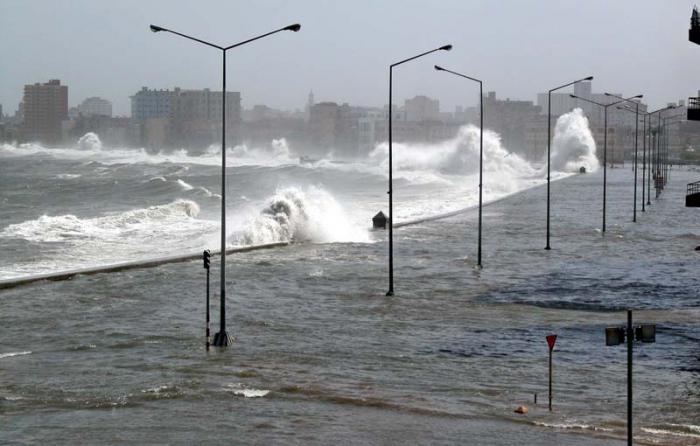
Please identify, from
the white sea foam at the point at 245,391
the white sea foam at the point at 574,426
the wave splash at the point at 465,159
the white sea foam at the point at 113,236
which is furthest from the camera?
the wave splash at the point at 465,159

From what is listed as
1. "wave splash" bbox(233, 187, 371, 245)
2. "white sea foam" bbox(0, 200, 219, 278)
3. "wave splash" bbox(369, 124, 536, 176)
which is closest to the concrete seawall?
"white sea foam" bbox(0, 200, 219, 278)

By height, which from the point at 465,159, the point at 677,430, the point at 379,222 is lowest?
the point at 677,430

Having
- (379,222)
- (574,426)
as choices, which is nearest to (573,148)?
(379,222)

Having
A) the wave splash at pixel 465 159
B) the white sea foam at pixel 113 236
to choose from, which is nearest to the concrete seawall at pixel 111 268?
the white sea foam at pixel 113 236

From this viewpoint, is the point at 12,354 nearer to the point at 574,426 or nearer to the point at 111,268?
the point at 574,426

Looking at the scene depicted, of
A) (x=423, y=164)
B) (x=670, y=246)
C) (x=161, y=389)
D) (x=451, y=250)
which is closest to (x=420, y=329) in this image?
(x=161, y=389)

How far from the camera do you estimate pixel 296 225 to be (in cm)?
5391

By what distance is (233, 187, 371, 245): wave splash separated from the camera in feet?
170

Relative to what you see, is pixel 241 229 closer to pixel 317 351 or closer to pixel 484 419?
pixel 317 351

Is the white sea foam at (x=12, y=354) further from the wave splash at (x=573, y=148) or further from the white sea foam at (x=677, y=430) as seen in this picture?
the wave splash at (x=573, y=148)

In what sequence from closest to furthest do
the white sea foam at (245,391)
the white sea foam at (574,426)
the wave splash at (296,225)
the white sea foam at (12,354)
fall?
the white sea foam at (574,426) → the white sea foam at (245,391) → the white sea foam at (12,354) → the wave splash at (296,225)

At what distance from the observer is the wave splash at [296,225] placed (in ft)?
170

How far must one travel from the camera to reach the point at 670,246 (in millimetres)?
49844

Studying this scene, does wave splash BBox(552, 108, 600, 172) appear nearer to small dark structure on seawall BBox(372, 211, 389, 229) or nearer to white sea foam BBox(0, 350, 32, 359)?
small dark structure on seawall BBox(372, 211, 389, 229)
